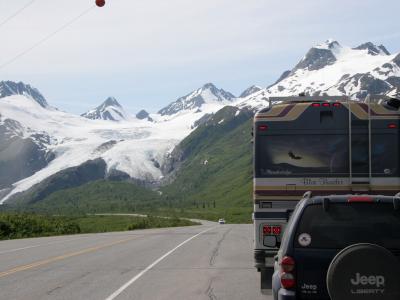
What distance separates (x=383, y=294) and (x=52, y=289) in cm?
856

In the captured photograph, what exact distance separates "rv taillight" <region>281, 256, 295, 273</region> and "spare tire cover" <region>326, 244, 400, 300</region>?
0.56m

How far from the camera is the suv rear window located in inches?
294

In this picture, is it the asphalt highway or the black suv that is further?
the asphalt highway

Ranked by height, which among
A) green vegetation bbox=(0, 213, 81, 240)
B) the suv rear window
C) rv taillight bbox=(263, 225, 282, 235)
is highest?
the suv rear window

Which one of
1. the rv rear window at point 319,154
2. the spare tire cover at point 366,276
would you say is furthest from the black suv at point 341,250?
the rv rear window at point 319,154

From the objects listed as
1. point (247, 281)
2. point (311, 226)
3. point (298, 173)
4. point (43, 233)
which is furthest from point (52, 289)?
point (43, 233)

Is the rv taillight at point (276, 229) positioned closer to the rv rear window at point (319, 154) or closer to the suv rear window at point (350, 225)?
the rv rear window at point (319, 154)

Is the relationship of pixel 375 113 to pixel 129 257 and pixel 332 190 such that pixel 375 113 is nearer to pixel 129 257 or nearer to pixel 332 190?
pixel 332 190

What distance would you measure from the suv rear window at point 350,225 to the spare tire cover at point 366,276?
0.40 meters

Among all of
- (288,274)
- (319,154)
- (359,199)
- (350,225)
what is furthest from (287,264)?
(319,154)

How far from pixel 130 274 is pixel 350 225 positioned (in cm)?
981

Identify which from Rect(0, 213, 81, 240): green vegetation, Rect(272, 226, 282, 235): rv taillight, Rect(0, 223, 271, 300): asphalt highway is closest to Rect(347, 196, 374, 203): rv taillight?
Rect(0, 223, 271, 300): asphalt highway

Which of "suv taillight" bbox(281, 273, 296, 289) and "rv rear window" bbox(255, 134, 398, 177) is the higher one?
"rv rear window" bbox(255, 134, 398, 177)

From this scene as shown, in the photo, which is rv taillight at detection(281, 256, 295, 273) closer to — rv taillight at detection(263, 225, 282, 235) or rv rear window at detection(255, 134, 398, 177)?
rv taillight at detection(263, 225, 282, 235)
